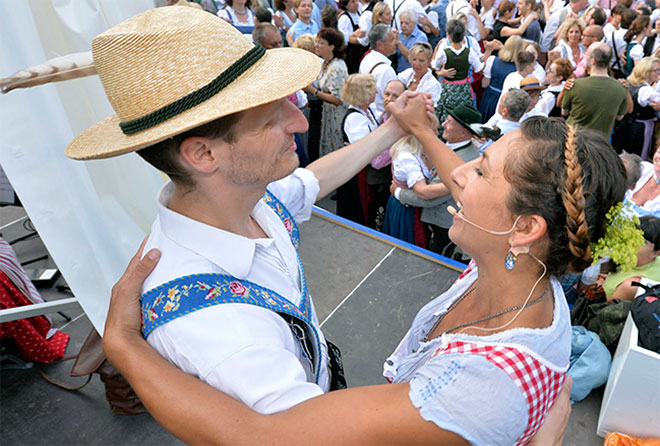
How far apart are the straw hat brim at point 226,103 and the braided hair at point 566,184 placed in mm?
643

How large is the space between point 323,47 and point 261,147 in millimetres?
4611

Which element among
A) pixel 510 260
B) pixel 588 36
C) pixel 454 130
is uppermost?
pixel 510 260

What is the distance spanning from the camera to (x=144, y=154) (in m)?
1.19

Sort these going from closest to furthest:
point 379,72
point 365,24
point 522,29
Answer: point 379,72 < point 365,24 < point 522,29

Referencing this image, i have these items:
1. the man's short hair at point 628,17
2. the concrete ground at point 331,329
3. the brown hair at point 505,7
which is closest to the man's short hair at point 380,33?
the brown hair at point 505,7

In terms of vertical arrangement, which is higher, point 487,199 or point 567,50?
point 487,199

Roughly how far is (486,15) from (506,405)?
8.42 metres

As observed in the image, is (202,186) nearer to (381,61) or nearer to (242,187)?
(242,187)

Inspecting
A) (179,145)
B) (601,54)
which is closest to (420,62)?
(601,54)

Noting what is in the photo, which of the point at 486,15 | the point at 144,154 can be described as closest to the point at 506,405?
the point at 144,154

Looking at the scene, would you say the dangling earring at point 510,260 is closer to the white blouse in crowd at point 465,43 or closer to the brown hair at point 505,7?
the white blouse in crowd at point 465,43

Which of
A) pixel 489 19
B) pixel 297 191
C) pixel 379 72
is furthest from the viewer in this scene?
pixel 489 19

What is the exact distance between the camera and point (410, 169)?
3641 mm

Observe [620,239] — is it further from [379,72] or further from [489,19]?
[489,19]
